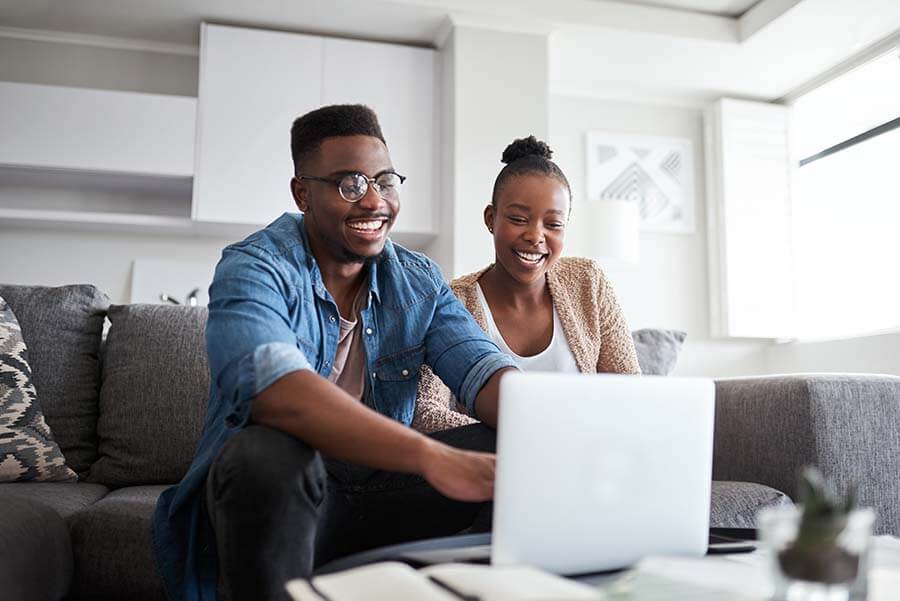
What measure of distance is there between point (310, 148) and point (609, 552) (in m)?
0.88

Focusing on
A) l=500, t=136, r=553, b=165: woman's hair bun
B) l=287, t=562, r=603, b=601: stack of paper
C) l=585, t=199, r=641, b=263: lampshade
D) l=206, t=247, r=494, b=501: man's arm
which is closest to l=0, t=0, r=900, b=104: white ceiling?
l=585, t=199, r=641, b=263: lampshade

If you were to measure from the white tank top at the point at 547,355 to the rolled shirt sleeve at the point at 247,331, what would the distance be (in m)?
0.58

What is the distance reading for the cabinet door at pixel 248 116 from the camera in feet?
13.0

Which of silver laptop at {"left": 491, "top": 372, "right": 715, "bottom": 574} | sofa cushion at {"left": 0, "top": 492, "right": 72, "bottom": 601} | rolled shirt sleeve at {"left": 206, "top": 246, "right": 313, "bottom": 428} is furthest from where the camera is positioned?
sofa cushion at {"left": 0, "top": 492, "right": 72, "bottom": 601}

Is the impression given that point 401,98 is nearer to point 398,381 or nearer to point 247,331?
point 398,381

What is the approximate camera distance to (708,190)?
4863 millimetres

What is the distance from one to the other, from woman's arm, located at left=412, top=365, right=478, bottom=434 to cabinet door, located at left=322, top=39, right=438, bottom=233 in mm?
2517

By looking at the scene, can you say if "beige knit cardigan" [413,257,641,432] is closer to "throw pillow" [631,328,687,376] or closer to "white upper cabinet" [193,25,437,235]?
"throw pillow" [631,328,687,376]

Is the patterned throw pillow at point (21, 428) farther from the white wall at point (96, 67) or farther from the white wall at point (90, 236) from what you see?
the white wall at point (96, 67)

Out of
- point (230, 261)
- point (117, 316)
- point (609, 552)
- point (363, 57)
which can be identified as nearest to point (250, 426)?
point (230, 261)

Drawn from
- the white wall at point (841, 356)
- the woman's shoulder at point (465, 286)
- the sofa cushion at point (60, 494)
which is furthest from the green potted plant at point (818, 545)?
the white wall at point (841, 356)

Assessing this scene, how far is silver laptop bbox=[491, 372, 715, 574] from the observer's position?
34.1 inches

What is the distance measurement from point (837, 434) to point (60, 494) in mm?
1556

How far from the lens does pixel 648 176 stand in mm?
4812
